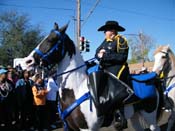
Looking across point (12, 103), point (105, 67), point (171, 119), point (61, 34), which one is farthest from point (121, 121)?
point (12, 103)

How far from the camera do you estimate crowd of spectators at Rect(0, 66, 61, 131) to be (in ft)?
32.2

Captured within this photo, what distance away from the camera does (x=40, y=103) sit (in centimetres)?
1016

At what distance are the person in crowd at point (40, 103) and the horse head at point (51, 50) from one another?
4.88 m

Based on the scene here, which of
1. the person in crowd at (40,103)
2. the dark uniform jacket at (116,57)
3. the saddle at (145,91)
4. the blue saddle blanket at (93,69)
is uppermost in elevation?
the dark uniform jacket at (116,57)

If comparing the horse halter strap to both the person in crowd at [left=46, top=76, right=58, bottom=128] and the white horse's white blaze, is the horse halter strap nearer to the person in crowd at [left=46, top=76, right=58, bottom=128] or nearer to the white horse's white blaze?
the white horse's white blaze

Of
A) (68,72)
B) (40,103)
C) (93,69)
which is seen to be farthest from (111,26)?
(40,103)

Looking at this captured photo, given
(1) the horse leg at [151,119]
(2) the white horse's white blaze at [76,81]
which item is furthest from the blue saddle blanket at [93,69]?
(1) the horse leg at [151,119]

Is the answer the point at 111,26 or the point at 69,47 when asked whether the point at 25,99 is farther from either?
the point at 111,26

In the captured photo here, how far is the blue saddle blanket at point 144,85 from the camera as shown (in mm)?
5975

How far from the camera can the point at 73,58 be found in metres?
5.51

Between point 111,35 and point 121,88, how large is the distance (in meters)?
1.00

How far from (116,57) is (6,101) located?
534cm

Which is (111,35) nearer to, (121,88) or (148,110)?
(121,88)

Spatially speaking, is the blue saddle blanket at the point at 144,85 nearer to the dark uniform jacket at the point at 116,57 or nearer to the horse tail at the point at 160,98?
the horse tail at the point at 160,98
